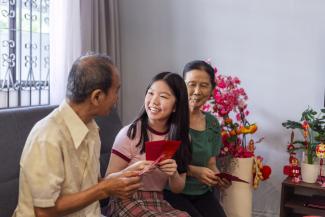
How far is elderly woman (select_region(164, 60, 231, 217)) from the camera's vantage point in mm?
2092

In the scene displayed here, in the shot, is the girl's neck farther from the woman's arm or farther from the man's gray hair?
the man's gray hair

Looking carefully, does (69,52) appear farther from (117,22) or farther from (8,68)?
(117,22)

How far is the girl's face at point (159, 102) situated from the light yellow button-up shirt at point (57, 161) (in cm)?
40

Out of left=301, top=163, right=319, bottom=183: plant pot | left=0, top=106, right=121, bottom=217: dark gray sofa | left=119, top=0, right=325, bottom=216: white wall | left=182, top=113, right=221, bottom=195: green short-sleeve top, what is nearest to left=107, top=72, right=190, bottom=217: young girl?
left=182, top=113, right=221, bottom=195: green short-sleeve top

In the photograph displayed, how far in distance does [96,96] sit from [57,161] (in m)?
0.26

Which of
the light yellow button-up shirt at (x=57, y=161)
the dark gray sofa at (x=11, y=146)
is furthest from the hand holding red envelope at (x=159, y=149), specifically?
the dark gray sofa at (x=11, y=146)

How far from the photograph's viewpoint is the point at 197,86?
2.26m

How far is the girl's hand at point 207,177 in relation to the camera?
2.08 m

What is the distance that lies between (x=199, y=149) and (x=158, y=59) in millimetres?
1414

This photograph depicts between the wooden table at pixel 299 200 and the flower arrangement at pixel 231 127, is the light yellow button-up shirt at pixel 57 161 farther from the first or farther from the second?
the wooden table at pixel 299 200

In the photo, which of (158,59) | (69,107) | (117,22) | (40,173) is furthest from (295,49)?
(40,173)

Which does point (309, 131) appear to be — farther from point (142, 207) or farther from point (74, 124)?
point (74, 124)

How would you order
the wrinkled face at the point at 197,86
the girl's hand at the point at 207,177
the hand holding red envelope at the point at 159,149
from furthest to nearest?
the wrinkled face at the point at 197,86
the girl's hand at the point at 207,177
the hand holding red envelope at the point at 159,149

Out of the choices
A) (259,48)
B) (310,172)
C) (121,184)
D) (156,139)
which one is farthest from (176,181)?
(259,48)
